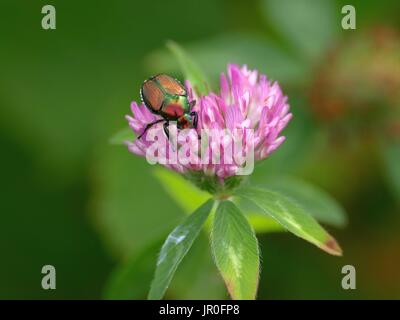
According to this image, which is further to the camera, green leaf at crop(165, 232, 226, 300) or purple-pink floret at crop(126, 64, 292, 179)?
green leaf at crop(165, 232, 226, 300)

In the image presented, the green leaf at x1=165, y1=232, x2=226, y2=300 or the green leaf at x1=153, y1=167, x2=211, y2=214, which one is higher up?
the green leaf at x1=153, y1=167, x2=211, y2=214

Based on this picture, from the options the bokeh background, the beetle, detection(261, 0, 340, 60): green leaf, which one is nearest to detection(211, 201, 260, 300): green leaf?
the beetle

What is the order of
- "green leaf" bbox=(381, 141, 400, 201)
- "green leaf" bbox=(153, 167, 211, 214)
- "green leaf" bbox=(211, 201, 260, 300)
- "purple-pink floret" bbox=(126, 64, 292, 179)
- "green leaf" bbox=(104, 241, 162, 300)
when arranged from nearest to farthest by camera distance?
"green leaf" bbox=(211, 201, 260, 300)
"purple-pink floret" bbox=(126, 64, 292, 179)
"green leaf" bbox=(104, 241, 162, 300)
"green leaf" bbox=(153, 167, 211, 214)
"green leaf" bbox=(381, 141, 400, 201)

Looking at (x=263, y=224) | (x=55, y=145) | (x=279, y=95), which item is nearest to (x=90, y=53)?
(x=55, y=145)

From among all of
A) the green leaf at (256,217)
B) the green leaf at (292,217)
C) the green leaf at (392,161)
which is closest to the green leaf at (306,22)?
the green leaf at (392,161)

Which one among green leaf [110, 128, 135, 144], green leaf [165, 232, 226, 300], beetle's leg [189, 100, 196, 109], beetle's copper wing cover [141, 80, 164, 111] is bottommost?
green leaf [165, 232, 226, 300]

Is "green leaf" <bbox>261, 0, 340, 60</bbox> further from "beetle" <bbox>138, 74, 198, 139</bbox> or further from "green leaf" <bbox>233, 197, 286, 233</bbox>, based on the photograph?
"beetle" <bbox>138, 74, 198, 139</bbox>

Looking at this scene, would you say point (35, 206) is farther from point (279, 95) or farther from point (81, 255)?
point (279, 95)
